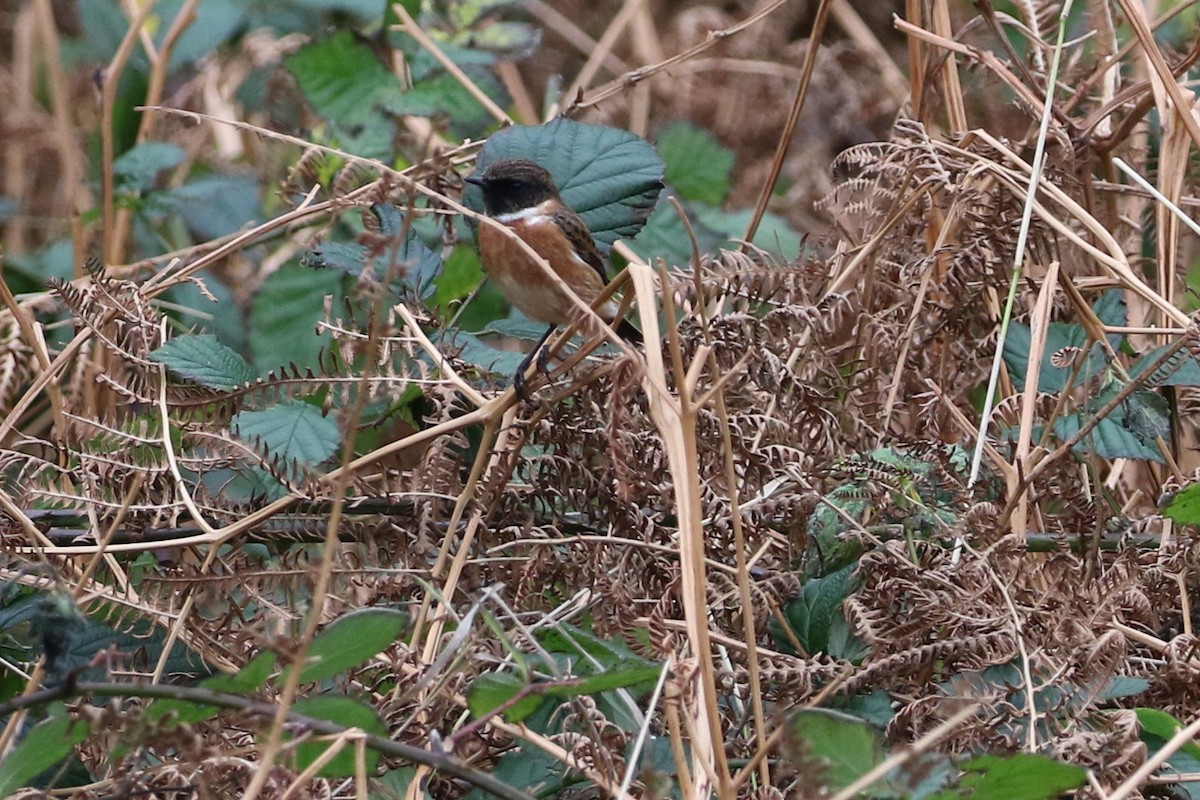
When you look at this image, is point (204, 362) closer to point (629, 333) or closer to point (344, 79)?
point (629, 333)

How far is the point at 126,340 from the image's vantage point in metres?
2.56

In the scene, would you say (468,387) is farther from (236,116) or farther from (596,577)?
(236,116)

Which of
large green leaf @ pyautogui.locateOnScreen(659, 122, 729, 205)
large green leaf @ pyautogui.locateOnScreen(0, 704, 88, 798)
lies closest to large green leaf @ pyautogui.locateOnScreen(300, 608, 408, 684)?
large green leaf @ pyautogui.locateOnScreen(0, 704, 88, 798)

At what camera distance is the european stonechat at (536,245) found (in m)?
2.93

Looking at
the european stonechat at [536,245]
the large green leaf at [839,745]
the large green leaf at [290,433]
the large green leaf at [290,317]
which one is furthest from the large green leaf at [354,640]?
the large green leaf at [290,317]

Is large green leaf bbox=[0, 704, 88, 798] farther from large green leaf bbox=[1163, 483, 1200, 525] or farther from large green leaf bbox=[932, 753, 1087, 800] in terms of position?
large green leaf bbox=[1163, 483, 1200, 525]

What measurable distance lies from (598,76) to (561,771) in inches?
189

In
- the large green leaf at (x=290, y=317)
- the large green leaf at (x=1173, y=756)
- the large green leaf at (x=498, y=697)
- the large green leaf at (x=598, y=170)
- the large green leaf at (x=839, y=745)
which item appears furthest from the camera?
the large green leaf at (x=290, y=317)

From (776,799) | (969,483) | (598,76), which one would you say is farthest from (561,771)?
(598,76)

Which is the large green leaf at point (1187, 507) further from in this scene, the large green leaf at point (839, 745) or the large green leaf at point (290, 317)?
the large green leaf at point (290, 317)

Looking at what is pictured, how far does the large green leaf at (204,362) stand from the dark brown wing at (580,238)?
32.8 inches

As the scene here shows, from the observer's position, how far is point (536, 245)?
3443 millimetres

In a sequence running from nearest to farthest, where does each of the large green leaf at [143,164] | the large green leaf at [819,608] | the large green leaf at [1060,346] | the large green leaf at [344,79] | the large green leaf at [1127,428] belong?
the large green leaf at [819,608] < the large green leaf at [1127,428] < the large green leaf at [1060,346] < the large green leaf at [143,164] < the large green leaf at [344,79]

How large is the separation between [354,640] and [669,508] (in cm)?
84
